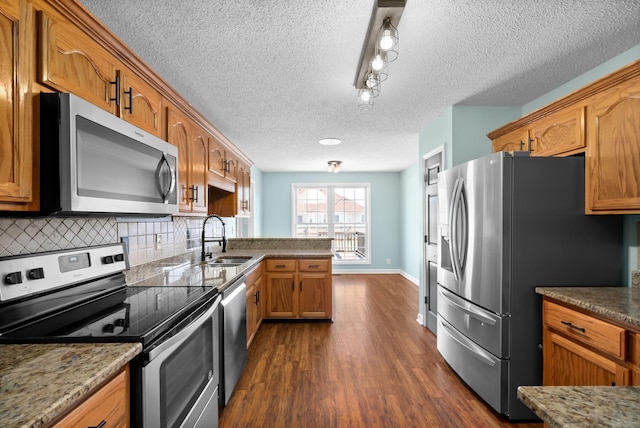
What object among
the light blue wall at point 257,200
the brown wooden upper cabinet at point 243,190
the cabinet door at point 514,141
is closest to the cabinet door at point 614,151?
the cabinet door at point 514,141

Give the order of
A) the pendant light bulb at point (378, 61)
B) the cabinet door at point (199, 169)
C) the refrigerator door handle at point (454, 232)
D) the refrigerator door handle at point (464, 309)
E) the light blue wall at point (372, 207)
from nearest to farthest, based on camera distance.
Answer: the pendant light bulb at point (378, 61) → the refrigerator door handle at point (464, 309) → the refrigerator door handle at point (454, 232) → the cabinet door at point (199, 169) → the light blue wall at point (372, 207)

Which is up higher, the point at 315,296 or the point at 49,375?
Answer: the point at 49,375

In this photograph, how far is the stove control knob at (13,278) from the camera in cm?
116

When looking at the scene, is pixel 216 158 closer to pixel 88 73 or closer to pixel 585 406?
pixel 88 73

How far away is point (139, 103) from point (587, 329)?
108 inches

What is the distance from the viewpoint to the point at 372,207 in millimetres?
7297

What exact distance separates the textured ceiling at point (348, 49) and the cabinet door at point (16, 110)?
679 millimetres

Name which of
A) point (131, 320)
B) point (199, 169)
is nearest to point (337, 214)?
point (199, 169)

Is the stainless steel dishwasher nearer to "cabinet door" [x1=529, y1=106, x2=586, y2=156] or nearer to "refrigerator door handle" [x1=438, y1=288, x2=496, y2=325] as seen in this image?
"refrigerator door handle" [x1=438, y1=288, x2=496, y2=325]

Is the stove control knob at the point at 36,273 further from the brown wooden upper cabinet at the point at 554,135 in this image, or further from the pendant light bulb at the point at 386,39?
the brown wooden upper cabinet at the point at 554,135

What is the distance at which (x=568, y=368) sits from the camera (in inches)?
68.1

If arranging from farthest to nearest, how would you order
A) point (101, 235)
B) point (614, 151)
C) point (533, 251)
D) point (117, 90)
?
point (533, 251) < point (101, 235) < point (614, 151) < point (117, 90)

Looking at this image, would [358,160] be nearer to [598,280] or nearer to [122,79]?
[598,280]

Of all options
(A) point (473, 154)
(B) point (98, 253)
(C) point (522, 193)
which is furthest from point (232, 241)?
(C) point (522, 193)
